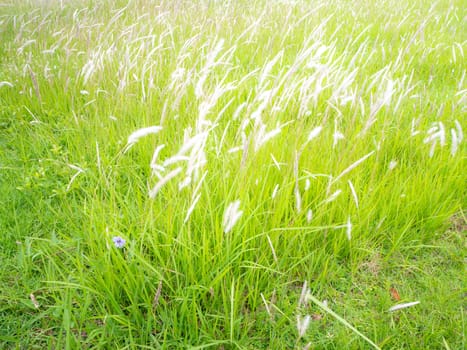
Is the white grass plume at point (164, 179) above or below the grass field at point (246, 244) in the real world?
above

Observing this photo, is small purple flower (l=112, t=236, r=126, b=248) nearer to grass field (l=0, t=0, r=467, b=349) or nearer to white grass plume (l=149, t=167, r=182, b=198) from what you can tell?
grass field (l=0, t=0, r=467, b=349)

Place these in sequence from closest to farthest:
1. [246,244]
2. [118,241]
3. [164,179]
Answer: [164,179] → [118,241] → [246,244]

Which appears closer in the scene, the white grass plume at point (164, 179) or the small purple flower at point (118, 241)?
the white grass plume at point (164, 179)

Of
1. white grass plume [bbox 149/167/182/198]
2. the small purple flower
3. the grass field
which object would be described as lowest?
the grass field

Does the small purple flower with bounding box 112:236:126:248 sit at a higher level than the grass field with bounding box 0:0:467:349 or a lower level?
higher

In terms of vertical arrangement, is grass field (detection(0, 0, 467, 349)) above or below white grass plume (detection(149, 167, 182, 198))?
below

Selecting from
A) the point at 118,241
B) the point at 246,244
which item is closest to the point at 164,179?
the point at 118,241

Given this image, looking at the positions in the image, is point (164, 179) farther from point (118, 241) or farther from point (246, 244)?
point (246, 244)

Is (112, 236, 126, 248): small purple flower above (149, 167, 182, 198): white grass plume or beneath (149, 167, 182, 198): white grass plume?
beneath

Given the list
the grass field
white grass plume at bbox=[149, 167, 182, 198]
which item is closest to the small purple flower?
the grass field

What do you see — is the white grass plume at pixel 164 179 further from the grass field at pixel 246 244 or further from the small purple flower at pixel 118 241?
the small purple flower at pixel 118 241

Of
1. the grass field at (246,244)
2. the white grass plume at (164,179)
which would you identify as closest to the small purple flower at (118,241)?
the grass field at (246,244)

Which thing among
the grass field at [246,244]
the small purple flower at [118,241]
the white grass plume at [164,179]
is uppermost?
the white grass plume at [164,179]

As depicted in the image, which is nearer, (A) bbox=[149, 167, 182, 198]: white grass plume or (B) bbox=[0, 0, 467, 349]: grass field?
(A) bbox=[149, 167, 182, 198]: white grass plume
